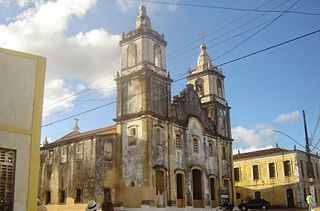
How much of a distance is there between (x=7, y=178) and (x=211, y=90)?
29.1 metres

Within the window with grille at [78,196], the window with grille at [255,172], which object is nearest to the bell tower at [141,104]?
the window with grille at [78,196]

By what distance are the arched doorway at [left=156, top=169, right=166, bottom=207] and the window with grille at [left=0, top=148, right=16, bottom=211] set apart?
62.9 feet

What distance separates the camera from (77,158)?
32375 mm

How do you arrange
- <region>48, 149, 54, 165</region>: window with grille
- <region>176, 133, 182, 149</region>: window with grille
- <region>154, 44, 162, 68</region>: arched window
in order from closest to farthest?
<region>176, 133, 182, 149</region>: window with grille
<region>154, 44, 162, 68</region>: arched window
<region>48, 149, 54, 165</region>: window with grille

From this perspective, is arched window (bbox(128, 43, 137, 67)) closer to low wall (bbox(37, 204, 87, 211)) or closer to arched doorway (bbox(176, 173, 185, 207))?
arched doorway (bbox(176, 173, 185, 207))

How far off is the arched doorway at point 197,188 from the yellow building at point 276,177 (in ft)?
41.3

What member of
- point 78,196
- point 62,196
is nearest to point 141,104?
point 78,196

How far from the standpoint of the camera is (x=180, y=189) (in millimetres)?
32156

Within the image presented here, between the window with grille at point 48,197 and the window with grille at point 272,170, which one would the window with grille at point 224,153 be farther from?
the window with grille at point 48,197

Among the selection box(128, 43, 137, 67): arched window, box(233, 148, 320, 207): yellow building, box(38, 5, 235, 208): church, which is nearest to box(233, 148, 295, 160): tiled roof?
box(233, 148, 320, 207): yellow building

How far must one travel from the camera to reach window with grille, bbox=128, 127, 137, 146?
3062cm

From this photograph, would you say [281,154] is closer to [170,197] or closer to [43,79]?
[170,197]

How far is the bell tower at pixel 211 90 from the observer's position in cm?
3859

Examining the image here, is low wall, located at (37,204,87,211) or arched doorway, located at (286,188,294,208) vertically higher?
arched doorway, located at (286,188,294,208)
